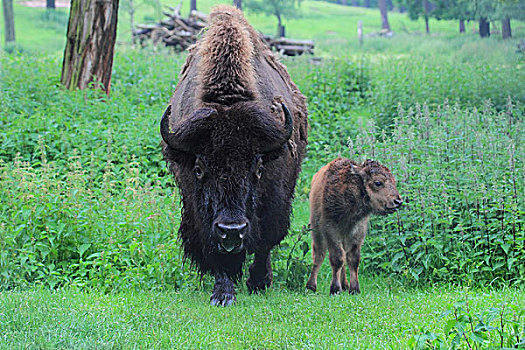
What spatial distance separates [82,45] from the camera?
13.4 meters

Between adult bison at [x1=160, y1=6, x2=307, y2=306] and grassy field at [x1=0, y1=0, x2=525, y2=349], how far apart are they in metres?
0.51

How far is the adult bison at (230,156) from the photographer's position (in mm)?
5992

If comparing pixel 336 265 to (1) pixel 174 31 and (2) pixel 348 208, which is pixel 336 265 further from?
(1) pixel 174 31

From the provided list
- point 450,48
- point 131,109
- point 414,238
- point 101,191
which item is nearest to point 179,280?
point 101,191

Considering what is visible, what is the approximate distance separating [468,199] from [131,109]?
7.50 m

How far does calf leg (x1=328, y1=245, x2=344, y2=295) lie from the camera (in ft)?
23.9

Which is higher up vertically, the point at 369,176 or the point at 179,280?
the point at 369,176

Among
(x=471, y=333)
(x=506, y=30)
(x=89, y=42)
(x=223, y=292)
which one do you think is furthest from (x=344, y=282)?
(x=506, y=30)

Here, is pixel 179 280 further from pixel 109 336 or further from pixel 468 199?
pixel 468 199

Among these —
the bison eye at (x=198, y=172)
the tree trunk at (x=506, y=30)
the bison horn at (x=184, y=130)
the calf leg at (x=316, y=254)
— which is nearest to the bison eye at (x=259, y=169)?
the bison eye at (x=198, y=172)

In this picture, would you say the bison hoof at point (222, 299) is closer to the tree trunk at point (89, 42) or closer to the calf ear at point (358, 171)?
the calf ear at point (358, 171)

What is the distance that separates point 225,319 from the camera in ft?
18.9

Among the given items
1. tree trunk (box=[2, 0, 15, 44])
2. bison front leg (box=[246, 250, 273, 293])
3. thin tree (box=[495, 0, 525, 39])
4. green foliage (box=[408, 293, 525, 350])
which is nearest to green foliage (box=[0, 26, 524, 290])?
bison front leg (box=[246, 250, 273, 293])

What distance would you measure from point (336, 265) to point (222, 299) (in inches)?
57.7
